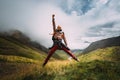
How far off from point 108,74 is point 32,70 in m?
5.87

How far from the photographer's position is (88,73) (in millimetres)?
13938

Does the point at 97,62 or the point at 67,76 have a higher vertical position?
the point at 97,62

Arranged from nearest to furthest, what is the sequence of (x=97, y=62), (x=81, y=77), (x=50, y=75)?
(x=81, y=77), (x=50, y=75), (x=97, y=62)

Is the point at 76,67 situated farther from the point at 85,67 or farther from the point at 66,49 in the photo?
the point at 66,49

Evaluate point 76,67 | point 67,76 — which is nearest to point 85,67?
point 76,67

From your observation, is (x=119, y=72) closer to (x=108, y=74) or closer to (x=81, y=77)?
(x=108, y=74)

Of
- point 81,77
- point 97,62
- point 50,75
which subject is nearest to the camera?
point 81,77

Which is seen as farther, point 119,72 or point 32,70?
point 32,70

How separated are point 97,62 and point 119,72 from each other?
2097 millimetres

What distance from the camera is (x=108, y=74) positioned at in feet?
44.7

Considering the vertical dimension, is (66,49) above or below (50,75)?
above

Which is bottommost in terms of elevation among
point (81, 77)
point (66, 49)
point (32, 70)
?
point (81, 77)

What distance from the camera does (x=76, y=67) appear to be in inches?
594

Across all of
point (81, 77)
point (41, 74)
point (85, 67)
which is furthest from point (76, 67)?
point (41, 74)
